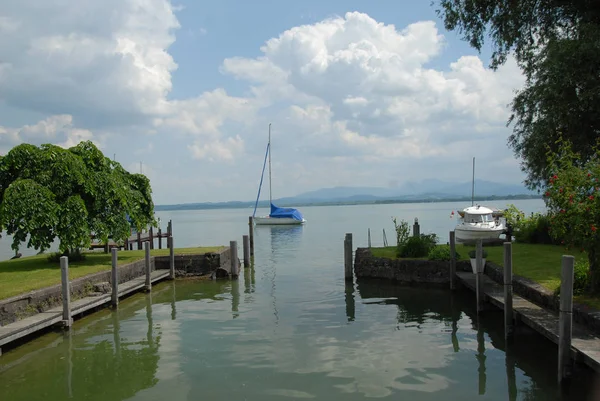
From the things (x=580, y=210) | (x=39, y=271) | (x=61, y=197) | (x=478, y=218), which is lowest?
(x=39, y=271)

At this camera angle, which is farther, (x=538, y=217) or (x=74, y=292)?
(x=538, y=217)

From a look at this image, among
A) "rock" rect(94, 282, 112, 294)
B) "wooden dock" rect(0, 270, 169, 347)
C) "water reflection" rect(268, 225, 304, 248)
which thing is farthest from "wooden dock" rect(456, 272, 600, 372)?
"water reflection" rect(268, 225, 304, 248)

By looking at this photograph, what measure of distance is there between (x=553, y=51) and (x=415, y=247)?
9.21 metres

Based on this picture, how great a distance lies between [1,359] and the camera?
11.9 meters

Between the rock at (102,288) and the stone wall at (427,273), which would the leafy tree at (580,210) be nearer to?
the stone wall at (427,273)

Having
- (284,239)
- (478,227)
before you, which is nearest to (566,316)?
(478,227)

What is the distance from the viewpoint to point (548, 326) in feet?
35.2

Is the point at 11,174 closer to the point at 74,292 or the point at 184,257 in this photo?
the point at 74,292

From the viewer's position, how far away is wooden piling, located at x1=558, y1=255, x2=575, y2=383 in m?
8.93

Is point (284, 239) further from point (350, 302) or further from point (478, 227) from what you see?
point (350, 302)

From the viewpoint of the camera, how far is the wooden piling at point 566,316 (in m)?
8.93

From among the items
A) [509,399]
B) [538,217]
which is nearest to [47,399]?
[509,399]

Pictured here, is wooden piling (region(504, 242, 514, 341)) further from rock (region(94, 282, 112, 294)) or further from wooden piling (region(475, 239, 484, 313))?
rock (region(94, 282, 112, 294))

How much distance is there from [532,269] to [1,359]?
15.2m
